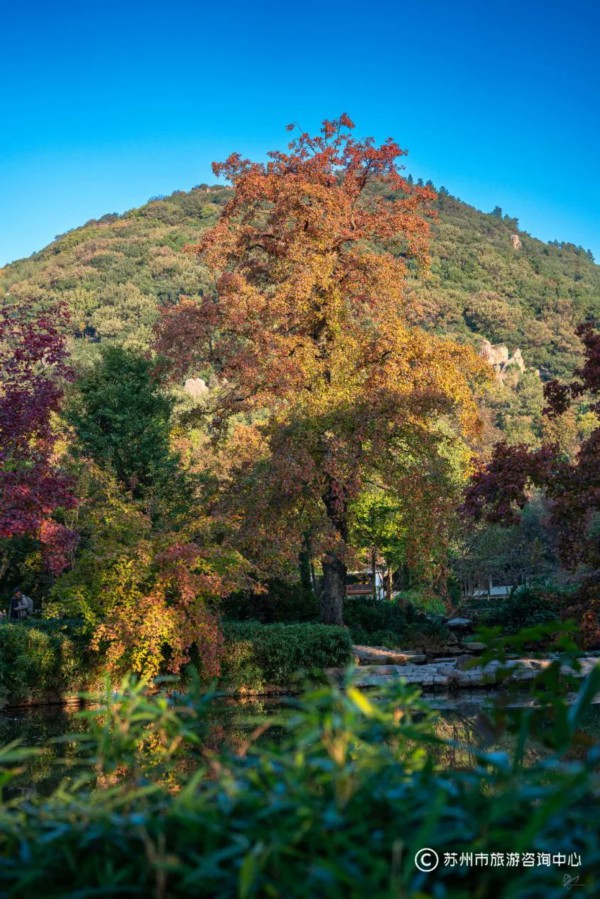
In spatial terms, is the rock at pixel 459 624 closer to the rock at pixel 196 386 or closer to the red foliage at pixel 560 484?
the red foliage at pixel 560 484

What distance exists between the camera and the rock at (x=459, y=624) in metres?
23.0

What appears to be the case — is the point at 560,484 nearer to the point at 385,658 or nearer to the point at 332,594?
the point at 385,658

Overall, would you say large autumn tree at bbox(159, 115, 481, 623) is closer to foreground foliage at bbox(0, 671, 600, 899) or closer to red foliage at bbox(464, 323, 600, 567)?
red foliage at bbox(464, 323, 600, 567)

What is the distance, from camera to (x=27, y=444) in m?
10.6

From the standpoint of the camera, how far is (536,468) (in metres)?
9.40

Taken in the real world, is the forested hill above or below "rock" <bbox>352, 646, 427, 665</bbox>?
above

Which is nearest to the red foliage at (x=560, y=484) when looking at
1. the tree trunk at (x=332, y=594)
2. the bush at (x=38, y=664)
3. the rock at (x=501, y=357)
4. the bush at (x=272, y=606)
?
the bush at (x=38, y=664)

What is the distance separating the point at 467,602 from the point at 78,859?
96.1 ft

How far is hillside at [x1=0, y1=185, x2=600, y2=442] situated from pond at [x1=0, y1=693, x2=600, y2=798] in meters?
37.4

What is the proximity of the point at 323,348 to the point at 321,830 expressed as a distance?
60.6ft

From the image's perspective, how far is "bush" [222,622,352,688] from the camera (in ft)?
49.1

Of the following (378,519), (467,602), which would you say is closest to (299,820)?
(378,519)

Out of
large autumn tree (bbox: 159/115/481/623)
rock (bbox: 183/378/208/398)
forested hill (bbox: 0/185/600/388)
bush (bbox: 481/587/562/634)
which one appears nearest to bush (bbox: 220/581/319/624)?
A: large autumn tree (bbox: 159/115/481/623)

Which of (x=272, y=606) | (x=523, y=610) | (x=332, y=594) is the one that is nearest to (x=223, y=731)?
(x=332, y=594)
